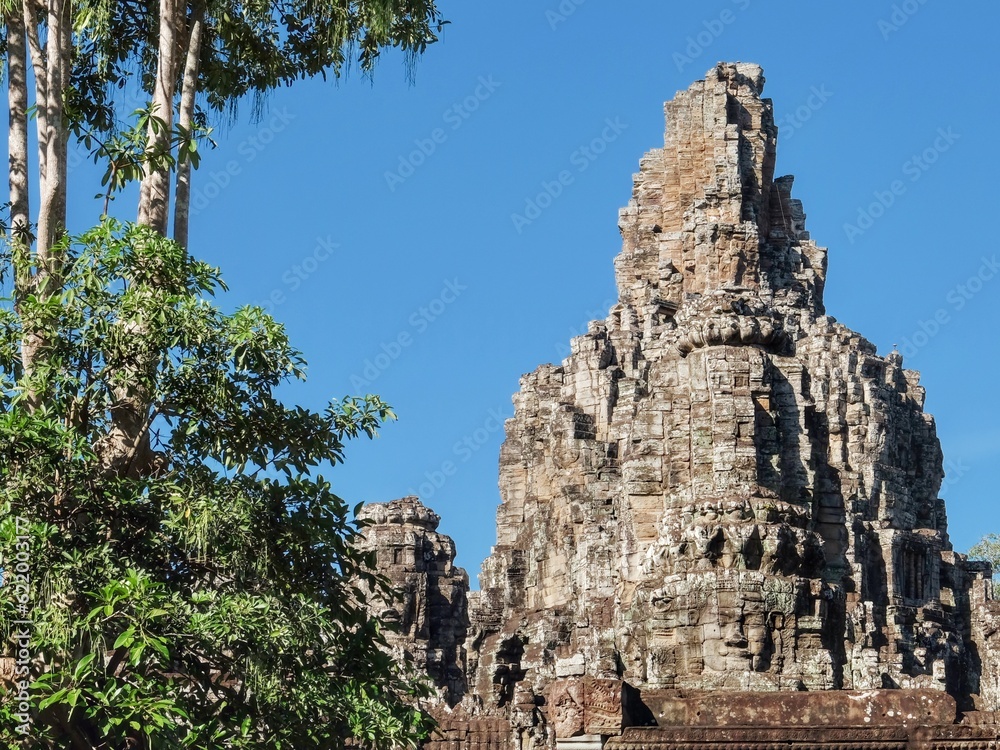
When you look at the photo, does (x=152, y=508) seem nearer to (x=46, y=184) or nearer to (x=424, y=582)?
(x=46, y=184)

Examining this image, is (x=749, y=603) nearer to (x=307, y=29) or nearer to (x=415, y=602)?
(x=307, y=29)

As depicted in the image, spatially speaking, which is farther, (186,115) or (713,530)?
(713,530)

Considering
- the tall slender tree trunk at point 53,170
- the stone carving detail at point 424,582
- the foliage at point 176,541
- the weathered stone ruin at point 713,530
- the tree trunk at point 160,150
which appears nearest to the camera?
the foliage at point 176,541

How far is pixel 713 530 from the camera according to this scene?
105ft

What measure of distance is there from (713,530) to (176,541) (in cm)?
1171

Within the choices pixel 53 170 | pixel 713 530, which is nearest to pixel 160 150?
pixel 53 170

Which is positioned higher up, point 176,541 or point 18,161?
point 18,161

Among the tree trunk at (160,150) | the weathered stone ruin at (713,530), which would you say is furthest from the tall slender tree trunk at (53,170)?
the weathered stone ruin at (713,530)

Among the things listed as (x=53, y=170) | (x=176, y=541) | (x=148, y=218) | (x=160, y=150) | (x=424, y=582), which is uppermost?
(x=424, y=582)

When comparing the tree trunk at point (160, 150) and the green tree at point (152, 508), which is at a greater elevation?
the tree trunk at point (160, 150)

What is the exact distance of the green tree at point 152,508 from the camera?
826 inches

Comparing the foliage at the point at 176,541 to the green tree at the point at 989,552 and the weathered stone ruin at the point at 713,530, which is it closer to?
the weathered stone ruin at the point at 713,530

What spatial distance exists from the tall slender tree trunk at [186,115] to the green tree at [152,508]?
64 centimetres

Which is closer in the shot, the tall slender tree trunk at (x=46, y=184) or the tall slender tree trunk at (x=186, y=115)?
the tall slender tree trunk at (x=46, y=184)
